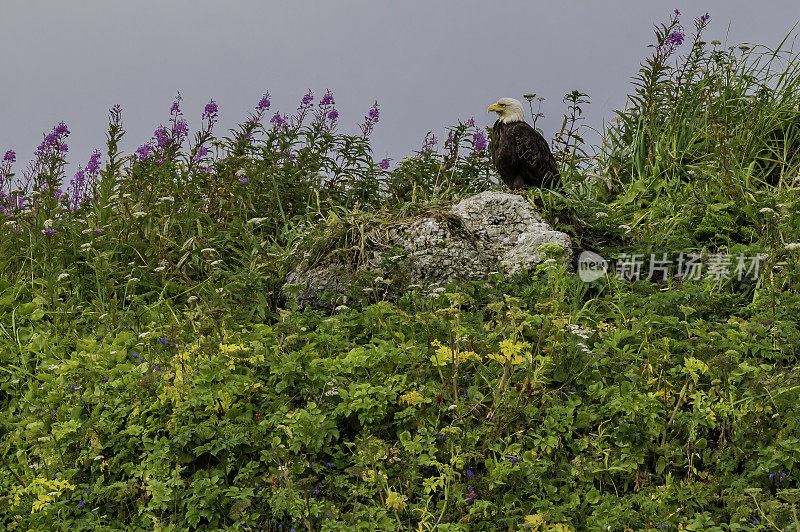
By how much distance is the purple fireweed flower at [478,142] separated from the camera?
26.4 feet

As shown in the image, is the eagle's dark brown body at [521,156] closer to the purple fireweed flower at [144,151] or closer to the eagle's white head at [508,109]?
the eagle's white head at [508,109]

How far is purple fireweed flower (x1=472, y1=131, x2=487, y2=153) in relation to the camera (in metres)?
8.05

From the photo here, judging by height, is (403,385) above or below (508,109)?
below

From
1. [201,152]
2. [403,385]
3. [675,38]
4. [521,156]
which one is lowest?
[403,385]

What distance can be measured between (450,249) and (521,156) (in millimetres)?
1193

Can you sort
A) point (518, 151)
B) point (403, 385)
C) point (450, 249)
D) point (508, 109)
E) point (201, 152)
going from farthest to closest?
point (201, 152)
point (508, 109)
point (518, 151)
point (450, 249)
point (403, 385)

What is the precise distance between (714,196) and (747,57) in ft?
8.55

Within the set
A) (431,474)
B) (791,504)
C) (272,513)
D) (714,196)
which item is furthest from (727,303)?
(272,513)

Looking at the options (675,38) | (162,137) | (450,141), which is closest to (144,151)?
(162,137)

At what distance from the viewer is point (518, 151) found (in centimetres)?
643

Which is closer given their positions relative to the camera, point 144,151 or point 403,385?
point 403,385

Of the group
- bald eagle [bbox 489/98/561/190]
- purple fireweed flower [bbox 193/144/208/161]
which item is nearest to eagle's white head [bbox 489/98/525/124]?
bald eagle [bbox 489/98/561/190]
